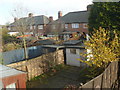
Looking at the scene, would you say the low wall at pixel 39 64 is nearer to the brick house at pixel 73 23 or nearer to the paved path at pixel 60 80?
the paved path at pixel 60 80

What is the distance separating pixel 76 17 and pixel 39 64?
20.5 m

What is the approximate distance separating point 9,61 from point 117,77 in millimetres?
8383

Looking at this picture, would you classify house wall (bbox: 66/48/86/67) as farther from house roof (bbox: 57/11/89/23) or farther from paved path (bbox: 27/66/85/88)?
house roof (bbox: 57/11/89/23)

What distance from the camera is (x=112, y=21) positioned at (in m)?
11.4

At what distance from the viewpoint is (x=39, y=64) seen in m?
9.77

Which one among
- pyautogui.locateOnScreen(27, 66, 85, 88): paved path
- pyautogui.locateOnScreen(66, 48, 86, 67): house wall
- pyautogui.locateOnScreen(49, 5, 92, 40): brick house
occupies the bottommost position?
pyautogui.locateOnScreen(27, 66, 85, 88): paved path

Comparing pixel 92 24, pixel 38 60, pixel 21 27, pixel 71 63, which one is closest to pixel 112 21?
pixel 92 24

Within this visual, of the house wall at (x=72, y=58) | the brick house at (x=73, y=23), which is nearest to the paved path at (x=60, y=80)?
the house wall at (x=72, y=58)

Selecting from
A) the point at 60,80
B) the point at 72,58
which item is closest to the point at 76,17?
the point at 72,58

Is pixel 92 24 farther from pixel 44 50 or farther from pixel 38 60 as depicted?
pixel 38 60

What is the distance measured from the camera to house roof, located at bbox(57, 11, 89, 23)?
26.6 meters

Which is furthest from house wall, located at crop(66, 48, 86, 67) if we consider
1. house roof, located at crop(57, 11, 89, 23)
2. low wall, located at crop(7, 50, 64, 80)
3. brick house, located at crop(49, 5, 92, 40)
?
house roof, located at crop(57, 11, 89, 23)

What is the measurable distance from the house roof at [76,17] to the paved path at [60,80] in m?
18.2

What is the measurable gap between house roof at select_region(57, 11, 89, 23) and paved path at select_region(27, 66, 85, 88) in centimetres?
1820
